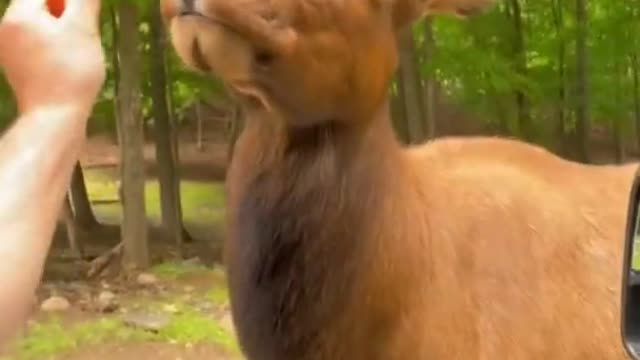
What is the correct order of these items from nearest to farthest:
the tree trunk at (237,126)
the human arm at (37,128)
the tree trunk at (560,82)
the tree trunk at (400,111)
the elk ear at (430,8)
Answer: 1. the human arm at (37,128)
2. the elk ear at (430,8)
3. the tree trunk at (237,126)
4. the tree trunk at (400,111)
5. the tree trunk at (560,82)

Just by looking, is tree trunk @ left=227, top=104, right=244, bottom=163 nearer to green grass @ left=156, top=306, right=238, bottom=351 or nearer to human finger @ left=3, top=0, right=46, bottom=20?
green grass @ left=156, top=306, right=238, bottom=351

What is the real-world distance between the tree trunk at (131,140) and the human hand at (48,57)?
40.6 feet

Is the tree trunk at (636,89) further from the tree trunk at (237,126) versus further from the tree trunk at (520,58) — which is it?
the tree trunk at (237,126)

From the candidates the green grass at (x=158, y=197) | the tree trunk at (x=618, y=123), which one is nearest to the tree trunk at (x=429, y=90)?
the tree trunk at (x=618, y=123)

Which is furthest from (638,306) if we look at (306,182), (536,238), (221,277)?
(221,277)

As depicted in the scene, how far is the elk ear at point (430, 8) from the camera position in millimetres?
3920

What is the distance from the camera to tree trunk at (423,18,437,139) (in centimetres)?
1727

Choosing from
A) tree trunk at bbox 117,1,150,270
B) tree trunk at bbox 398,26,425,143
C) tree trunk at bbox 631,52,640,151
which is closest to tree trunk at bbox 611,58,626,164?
tree trunk at bbox 631,52,640,151

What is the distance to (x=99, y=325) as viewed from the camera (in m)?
11.2

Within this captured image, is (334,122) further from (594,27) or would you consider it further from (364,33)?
(594,27)

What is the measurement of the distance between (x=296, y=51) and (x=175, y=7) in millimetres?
319

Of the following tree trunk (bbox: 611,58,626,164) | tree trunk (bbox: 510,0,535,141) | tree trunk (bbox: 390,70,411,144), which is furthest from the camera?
tree trunk (bbox: 611,58,626,164)

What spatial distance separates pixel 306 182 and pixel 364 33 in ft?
1.37

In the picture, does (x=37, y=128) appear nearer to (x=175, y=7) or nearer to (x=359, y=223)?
(x=175, y=7)
